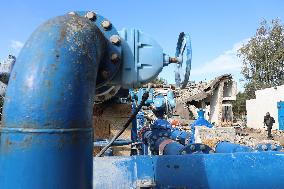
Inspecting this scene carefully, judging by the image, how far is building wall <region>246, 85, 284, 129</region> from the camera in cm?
2047

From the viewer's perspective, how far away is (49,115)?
922mm

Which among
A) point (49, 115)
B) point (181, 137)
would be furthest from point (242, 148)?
point (181, 137)

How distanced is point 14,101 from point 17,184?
A: 0.22m

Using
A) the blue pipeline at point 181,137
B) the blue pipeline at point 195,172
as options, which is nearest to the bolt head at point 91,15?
the blue pipeline at point 195,172

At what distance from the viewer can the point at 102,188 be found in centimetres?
154

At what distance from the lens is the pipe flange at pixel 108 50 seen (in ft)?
4.02

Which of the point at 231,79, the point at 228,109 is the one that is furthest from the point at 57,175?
the point at 228,109

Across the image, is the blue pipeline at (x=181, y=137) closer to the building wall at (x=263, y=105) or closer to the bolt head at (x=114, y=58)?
the bolt head at (x=114, y=58)

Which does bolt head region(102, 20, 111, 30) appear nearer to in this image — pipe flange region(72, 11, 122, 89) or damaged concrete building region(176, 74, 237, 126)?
pipe flange region(72, 11, 122, 89)

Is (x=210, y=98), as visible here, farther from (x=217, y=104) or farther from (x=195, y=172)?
(x=195, y=172)

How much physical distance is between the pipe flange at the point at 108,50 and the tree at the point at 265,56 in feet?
111

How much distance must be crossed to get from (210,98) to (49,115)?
2004 cm

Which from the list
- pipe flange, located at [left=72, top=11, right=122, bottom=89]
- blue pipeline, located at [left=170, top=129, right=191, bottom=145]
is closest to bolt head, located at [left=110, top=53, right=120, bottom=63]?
pipe flange, located at [left=72, top=11, right=122, bottom=89]

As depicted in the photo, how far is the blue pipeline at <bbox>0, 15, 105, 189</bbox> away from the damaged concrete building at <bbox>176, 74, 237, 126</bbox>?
58.9 feet
